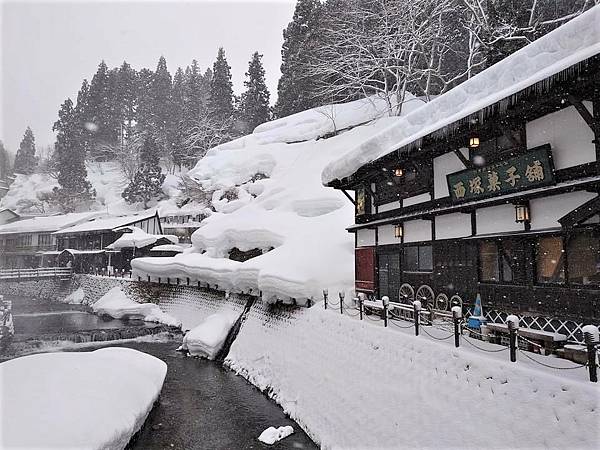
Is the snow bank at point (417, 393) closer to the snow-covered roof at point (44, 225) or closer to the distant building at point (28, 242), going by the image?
the snow-covered roof at point (44, 225)

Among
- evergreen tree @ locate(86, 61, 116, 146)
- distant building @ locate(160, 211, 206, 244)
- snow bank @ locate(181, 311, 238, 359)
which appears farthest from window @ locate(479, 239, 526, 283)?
evergreen tree @ locate(86, 61, 116, 146)

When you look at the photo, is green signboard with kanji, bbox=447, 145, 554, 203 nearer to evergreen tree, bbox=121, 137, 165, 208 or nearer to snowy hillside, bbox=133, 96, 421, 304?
snowy hillside, bbox=133, 96, 421, 304

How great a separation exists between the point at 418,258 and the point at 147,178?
51113mm

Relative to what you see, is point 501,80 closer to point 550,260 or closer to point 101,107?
point 550,260

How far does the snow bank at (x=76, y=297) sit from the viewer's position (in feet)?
127

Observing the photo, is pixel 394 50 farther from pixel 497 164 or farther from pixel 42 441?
pixel 42 441

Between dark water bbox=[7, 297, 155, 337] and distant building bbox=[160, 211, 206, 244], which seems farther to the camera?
distant building bbox=[160, 211, 206, 244]

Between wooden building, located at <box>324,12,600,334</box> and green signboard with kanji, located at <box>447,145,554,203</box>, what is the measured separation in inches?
1.0

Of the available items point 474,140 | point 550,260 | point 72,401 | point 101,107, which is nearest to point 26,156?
point 101,107

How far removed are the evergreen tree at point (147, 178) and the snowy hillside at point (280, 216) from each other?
12.8 m

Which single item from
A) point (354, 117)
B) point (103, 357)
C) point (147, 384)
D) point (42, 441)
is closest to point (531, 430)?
point (42, 441)

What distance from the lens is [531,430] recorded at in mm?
6078

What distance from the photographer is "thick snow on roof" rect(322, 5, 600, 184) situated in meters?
7.90

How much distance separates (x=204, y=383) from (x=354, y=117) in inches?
1210
